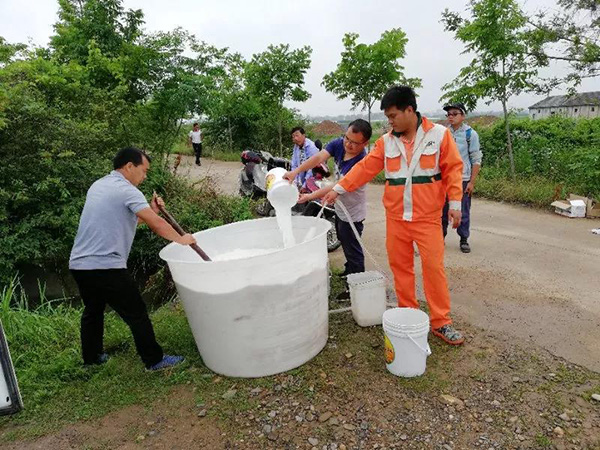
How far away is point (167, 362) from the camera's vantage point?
9.50 ft

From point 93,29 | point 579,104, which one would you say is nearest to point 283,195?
point 93,29

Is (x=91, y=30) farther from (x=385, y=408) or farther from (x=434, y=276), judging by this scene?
(x=385, y=408)

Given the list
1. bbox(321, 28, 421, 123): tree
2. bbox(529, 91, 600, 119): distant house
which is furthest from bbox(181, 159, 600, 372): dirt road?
bbox(321, 28, 421, 123): tree

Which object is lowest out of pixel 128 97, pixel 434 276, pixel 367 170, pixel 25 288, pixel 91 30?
pixel 25 288

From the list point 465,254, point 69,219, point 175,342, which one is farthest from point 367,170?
point 69,219

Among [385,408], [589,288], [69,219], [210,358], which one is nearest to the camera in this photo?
[385,408]

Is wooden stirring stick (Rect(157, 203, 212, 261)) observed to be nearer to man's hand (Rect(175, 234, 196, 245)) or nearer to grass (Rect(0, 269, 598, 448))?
man's hand (Rect(175, 234, 196, 245))

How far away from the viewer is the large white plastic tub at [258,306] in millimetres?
2413

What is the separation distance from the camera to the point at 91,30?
686 cm

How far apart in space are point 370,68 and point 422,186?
7.12 metres

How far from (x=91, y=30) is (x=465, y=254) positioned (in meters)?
6.77

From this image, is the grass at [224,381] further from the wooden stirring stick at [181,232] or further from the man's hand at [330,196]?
the man's hand at [330,196]

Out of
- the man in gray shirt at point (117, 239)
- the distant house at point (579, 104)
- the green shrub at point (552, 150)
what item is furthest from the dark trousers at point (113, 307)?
the distant house at point (579, 104)

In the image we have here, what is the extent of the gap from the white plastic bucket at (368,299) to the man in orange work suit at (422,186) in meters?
0.34
